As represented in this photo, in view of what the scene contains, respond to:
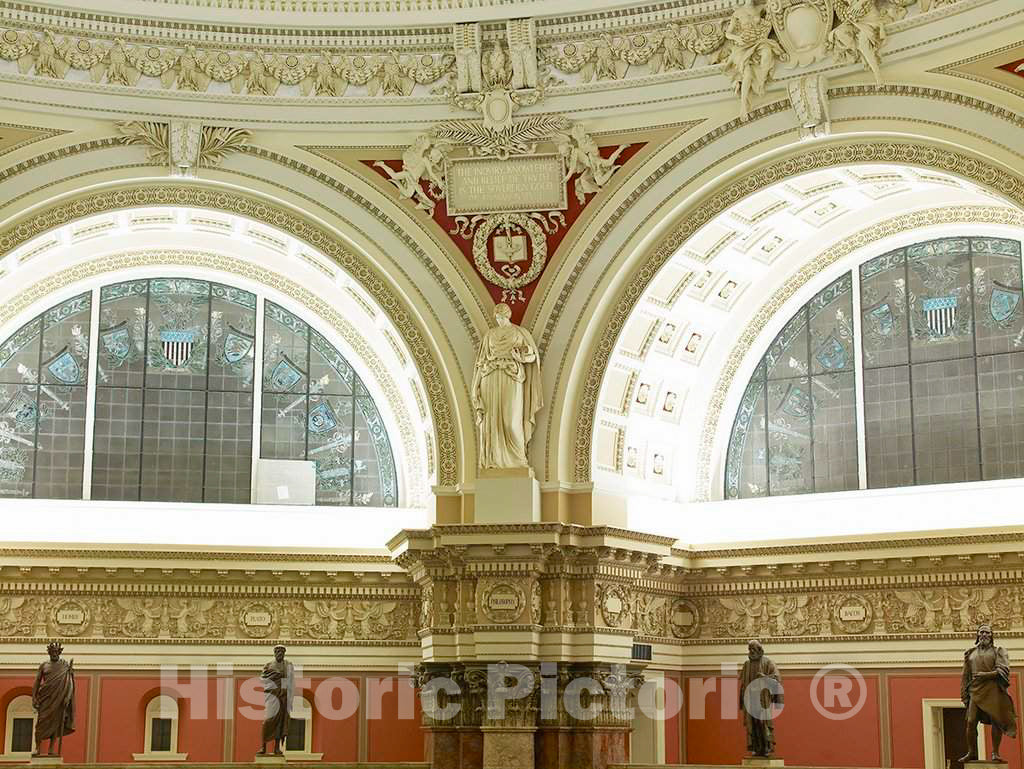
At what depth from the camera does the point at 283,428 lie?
1059 inches

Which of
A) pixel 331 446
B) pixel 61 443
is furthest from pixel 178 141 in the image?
pixel 331 446

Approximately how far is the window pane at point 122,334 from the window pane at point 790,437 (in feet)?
34.8

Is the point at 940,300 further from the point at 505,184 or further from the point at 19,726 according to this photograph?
the point at 19,726

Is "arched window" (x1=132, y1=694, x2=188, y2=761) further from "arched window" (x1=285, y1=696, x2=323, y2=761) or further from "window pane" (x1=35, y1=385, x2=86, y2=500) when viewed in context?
"window pane" (x1=35, y1=385, x2=86, y2=500)

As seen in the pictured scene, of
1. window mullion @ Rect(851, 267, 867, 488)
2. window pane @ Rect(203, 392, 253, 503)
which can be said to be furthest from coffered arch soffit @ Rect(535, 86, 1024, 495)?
window pane @ Rect(203, 392, 253, 503)

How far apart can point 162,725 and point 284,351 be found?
6574 millimetres

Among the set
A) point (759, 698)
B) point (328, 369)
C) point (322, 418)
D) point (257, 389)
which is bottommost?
point (759, 698)

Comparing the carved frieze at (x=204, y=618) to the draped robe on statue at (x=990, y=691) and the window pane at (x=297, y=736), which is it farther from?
the draped robe on statue at (x=990, y=691)

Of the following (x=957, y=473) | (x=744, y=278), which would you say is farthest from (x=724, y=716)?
(x=744, y=278)

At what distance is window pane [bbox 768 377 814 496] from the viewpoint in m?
25.8

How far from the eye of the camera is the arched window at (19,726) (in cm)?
2419

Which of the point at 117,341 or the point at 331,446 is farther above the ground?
the point at 117,341

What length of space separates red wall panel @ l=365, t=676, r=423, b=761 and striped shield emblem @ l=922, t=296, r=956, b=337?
9969 mm

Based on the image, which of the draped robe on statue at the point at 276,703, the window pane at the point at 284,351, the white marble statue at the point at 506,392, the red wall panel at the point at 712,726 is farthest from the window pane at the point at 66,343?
the red wall panel at the point at 712,726
